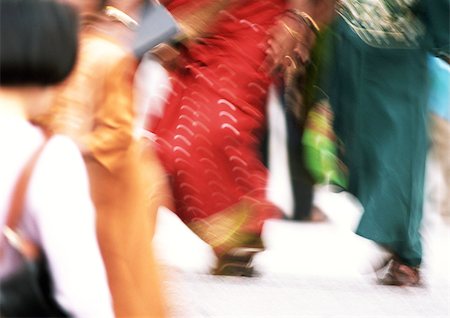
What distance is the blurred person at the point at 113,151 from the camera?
11.2 feet

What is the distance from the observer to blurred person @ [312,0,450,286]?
15.5 ft

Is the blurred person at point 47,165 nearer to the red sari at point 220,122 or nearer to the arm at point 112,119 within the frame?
the arm at point 112,119

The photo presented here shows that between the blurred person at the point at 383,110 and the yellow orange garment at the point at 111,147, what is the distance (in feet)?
4.67

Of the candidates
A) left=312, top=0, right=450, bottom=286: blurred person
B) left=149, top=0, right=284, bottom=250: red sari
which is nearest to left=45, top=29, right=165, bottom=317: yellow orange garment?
left=149, top=0, right=284, bottom=250: red sari

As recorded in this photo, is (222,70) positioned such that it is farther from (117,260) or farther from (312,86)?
Result: (117,260)

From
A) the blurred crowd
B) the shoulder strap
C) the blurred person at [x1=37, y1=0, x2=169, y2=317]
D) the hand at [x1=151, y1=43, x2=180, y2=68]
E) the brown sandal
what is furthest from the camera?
the brown sandal

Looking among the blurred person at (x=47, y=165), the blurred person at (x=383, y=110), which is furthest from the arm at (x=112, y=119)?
the blurred person at (x=383, y=110)

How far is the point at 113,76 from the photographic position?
347 centimetres

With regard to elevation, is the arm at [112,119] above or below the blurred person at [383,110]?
above

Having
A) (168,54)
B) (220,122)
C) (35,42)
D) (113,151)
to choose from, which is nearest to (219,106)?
(220,122)

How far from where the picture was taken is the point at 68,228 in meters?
2.16

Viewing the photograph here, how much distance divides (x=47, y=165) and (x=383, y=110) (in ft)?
9.22

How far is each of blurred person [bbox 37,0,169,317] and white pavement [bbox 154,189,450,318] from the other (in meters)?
0.87

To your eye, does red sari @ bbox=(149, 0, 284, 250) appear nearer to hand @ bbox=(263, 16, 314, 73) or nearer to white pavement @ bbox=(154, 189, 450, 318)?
hand @ bbox=(263, 16, 314, 73)
